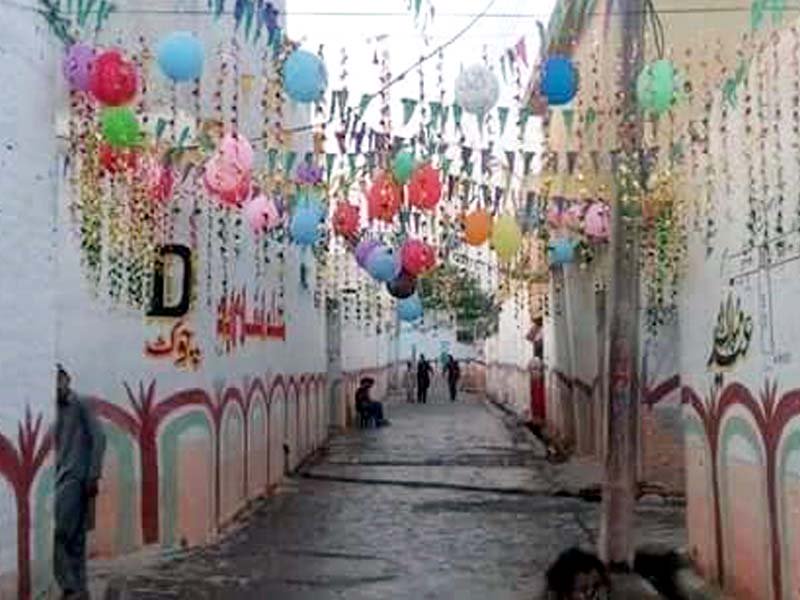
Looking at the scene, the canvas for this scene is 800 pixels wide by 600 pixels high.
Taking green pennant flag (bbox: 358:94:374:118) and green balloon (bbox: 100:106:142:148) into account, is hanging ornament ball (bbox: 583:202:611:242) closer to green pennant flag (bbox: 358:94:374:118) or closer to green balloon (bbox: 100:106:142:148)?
green pennant flag (bbox: 358:94:374:118)

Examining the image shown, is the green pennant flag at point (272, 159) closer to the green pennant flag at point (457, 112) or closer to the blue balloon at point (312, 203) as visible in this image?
the blue balloon at point (312, 203)

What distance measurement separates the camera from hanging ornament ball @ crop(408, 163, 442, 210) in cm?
1190

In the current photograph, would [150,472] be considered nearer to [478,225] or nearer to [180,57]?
[180,57]

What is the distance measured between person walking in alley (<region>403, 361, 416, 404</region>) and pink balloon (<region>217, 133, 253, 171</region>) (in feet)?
114

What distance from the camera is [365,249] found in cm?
1631

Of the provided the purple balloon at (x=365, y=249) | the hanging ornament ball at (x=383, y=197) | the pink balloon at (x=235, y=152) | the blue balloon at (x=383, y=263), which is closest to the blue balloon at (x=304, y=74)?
the pink balloon at (x=235, y=152)

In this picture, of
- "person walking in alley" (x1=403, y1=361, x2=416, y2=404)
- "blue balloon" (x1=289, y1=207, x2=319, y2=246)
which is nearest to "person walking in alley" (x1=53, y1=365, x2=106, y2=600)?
"blue balloon" (x1=289, y1=207, x2=319, y2=246)

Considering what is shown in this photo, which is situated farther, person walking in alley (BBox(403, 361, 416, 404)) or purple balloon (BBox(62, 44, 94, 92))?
person walking in alley (BBox(403, 361, 416, 404))

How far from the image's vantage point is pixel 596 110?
13.4 metres

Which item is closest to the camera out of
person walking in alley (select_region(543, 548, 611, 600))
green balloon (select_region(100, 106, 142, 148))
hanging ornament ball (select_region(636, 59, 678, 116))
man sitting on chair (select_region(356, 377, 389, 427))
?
person walking in alley (select_region(543, 548, 611, 600))

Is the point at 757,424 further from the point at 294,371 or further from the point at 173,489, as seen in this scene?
the point at 294,371

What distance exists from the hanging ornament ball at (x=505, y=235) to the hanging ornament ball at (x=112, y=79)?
4765mm

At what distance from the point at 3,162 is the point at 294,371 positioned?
1312cm

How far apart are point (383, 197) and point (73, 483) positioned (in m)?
4.76
